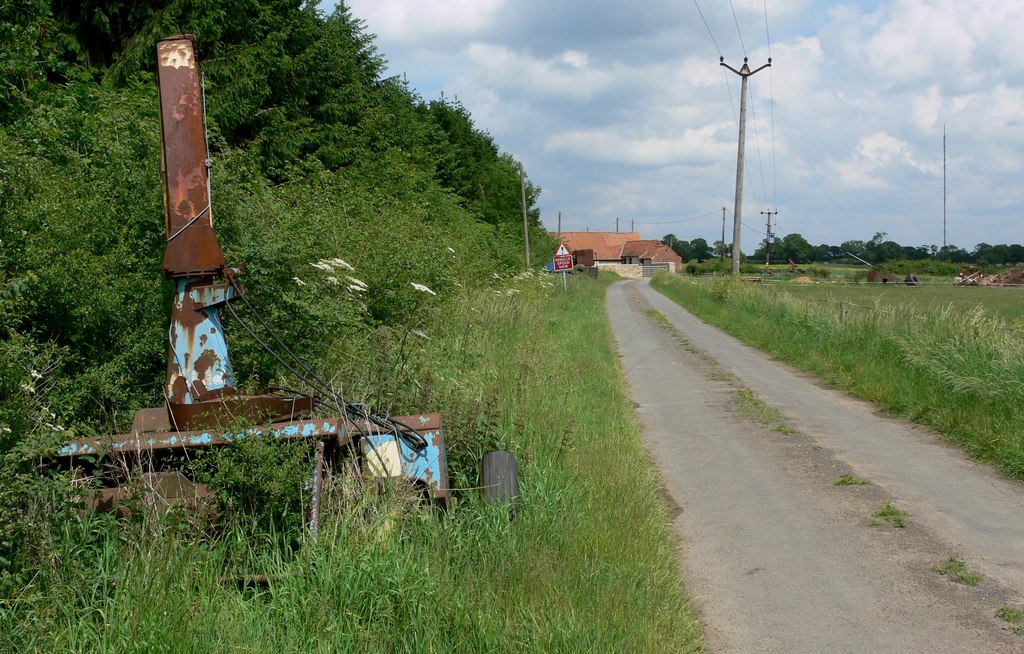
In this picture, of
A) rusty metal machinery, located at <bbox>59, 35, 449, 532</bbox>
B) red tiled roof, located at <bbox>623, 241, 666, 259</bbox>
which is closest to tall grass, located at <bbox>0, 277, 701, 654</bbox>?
rusty metal machinery, located at <bbox>59, 35, 449, 532</bbox>

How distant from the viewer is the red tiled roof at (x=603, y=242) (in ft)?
497

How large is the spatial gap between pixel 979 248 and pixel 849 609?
15965cm

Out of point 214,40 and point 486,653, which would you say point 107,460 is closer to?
point 486,653

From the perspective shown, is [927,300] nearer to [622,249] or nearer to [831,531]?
→ [831,531]

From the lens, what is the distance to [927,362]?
43.0ft

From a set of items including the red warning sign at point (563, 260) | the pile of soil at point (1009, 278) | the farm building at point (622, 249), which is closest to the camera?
the red warning sign at point (563, 260)

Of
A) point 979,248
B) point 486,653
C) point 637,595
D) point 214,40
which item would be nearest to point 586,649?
point 486,653

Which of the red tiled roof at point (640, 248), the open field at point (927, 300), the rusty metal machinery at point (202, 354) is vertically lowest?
the open field at point (927, 300)

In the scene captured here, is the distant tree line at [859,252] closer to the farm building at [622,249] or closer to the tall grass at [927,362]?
the farm building at [622,249]

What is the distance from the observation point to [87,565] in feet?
14.5

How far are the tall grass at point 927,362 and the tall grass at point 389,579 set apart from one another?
4897 millimetres

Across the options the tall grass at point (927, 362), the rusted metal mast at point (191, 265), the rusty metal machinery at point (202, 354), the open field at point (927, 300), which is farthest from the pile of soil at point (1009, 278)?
the rusted metal mast at point (191, 265)

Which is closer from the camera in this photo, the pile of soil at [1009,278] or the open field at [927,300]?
the open field at [927,300]

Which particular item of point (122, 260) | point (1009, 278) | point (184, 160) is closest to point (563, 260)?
point (122, 260)
